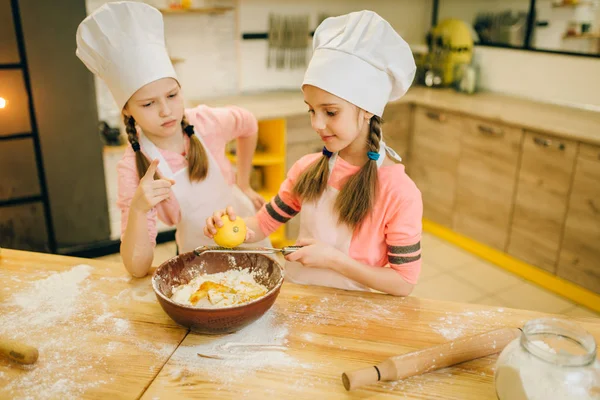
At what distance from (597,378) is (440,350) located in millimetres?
288

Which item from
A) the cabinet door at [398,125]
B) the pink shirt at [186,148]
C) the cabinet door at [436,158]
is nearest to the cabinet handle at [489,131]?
the cabinet door at [436,158]

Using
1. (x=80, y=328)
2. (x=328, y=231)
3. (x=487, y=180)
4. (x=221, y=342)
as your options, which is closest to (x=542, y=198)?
(x=487, y=180)

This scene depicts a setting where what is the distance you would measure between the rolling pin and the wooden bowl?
257 millimetres

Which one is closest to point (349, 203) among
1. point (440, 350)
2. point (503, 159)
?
point (440, 350)

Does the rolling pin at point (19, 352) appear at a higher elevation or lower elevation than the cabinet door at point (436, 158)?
higher

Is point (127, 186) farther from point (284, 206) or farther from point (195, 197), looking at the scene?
point (284, 206)

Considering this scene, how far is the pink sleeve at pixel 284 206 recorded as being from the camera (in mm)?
1566

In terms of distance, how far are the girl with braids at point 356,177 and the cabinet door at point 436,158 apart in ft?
6.55

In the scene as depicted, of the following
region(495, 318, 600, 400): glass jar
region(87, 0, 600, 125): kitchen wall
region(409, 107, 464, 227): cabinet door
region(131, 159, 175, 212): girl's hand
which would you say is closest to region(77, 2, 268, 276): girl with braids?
region(131, 159, 175, 212): girl's hand

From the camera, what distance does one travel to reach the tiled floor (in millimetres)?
2770

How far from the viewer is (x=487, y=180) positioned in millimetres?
3127

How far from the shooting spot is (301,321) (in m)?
1.17

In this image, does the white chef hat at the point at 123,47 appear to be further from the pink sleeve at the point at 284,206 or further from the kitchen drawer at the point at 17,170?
the kitchen drawer at the point at 17,170

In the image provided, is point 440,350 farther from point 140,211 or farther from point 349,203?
point 140,211
